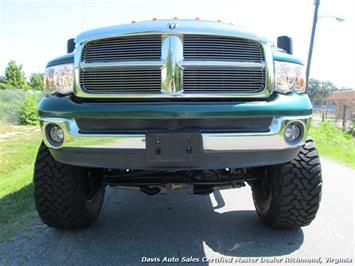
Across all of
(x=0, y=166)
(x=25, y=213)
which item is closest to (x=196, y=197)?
(x=25, y=213)

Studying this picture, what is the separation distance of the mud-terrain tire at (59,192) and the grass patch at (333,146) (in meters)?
Answer: 5.92

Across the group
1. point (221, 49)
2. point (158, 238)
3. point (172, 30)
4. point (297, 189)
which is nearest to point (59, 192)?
point (158, 238)

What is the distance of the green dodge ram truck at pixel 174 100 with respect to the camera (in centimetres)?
254

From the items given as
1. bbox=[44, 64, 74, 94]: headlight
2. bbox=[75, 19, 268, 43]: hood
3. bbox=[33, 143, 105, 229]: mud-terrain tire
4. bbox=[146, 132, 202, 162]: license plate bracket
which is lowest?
bbox=[33, 143, 105, 229]: mud-terrain tire

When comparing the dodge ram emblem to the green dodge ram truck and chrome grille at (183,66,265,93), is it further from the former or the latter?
chrome grille at (183,66,265,93)

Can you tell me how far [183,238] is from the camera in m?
3.30

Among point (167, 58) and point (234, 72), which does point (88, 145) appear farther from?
point (234, 72)

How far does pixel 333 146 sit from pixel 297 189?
9451mm

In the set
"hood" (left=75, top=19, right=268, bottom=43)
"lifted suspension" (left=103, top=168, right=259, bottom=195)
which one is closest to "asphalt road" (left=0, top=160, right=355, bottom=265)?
"lifted suspension" (left=103, top=168, right=259, bottom=195)

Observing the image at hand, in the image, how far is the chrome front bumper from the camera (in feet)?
8.30

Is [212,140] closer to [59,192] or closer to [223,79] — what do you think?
[223,79]

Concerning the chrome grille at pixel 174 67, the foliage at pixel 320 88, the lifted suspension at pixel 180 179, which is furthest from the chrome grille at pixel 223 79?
the foliage at pixel 320 88

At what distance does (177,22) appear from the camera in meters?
2.74

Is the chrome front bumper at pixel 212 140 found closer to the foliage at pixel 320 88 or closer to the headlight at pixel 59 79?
the headlight at pixel 59 79
